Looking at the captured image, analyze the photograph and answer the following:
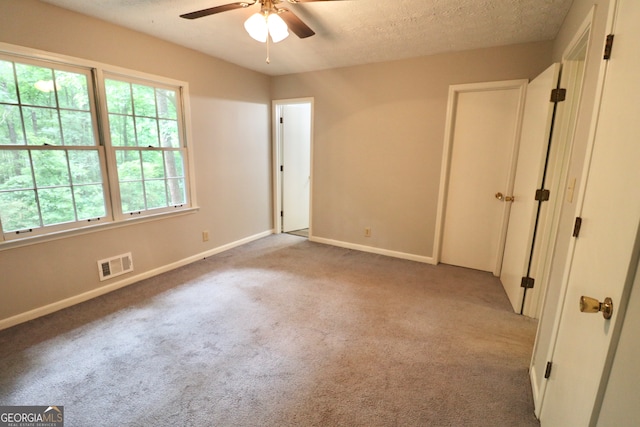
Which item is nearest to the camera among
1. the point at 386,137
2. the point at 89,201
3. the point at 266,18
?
the point at 266,18

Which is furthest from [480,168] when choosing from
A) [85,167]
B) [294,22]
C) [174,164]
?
[85,167]

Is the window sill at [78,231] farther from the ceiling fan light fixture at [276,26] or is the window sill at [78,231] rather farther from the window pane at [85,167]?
the ceiling fan light fixture at [276,26]

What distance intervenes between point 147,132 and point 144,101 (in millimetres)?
308

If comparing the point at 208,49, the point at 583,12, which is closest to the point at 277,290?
the point at 208,49

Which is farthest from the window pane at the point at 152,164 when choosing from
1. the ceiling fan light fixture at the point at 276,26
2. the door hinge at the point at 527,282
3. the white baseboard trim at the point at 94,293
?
the door hinge at the point at 527,282

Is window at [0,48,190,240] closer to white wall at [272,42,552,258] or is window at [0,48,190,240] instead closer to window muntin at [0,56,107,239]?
window muntin at [0,56,107,239]

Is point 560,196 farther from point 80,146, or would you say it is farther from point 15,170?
point 15,170

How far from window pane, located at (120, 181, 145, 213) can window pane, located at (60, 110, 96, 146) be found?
482 mm

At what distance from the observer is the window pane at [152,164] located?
3020 millimetres

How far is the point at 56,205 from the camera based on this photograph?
2.44 m

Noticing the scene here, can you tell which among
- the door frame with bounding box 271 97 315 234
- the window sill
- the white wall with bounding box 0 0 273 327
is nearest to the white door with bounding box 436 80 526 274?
the door frame with bounding box 271 97 315 234

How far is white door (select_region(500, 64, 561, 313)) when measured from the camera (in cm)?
225

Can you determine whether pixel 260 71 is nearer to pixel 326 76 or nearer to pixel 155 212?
pixel 326 76

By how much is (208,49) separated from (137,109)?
41.4 inches
